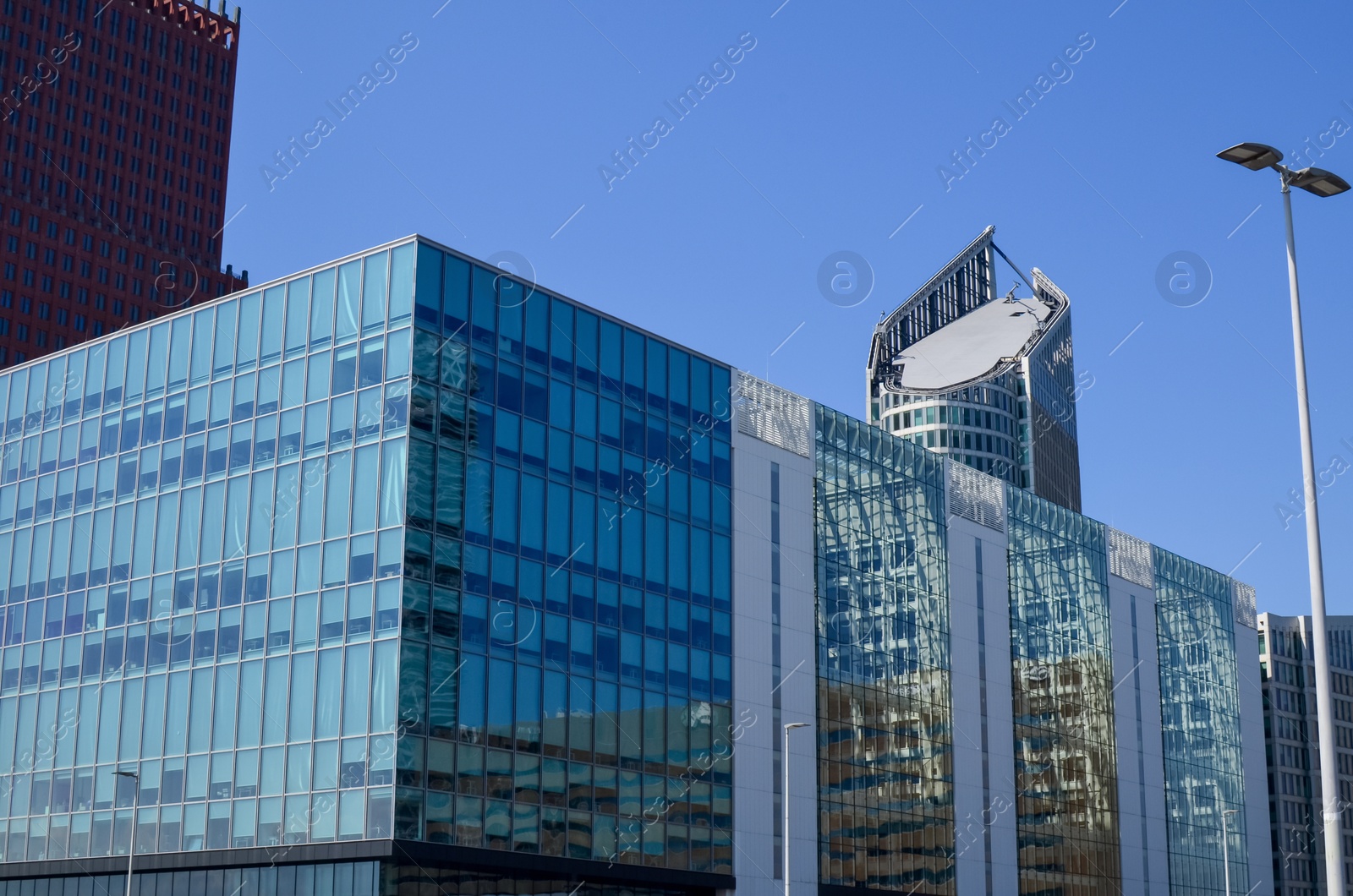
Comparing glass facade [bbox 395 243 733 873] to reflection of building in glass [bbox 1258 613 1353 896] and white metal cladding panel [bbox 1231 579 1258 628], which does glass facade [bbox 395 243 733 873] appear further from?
reflection of building in glass [bbox 1258 613 1353 896]

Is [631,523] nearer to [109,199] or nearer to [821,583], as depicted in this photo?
[821,583]

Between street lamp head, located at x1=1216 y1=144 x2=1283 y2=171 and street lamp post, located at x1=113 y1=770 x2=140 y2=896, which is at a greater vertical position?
street lamp head, located at x1=1216 y1=144 x2=1283 y2=171

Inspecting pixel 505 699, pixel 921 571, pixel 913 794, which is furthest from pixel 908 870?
pixel 505 699

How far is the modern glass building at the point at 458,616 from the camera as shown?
52.2 metres

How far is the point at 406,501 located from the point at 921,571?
2992cm

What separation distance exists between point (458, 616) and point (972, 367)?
146 meters

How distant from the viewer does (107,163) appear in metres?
163

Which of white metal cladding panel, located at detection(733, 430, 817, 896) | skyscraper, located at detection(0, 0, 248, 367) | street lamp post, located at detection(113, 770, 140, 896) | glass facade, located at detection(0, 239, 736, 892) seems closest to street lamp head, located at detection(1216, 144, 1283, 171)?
glass facade, located at detection(0, 239, 736, 892)

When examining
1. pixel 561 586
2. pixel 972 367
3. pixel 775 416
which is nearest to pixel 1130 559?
pixel 775 416

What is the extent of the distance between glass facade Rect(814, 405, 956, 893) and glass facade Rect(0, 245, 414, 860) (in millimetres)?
22525

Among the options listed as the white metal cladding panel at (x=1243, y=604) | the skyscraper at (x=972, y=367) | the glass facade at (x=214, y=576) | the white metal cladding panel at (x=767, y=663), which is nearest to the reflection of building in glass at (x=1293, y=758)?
the white metal cladding panel at (x=1243, y=604)

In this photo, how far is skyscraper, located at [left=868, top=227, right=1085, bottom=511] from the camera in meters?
187

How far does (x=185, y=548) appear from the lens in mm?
57719

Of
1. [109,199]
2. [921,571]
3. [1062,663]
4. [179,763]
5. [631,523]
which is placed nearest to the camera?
[179,763]
